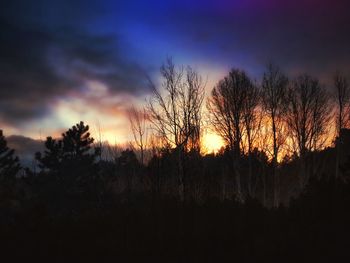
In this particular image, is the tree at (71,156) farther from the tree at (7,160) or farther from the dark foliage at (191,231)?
the dark foliage at (191,231)

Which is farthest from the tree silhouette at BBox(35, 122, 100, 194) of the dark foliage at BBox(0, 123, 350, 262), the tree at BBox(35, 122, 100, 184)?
the dark foliage at BBox(0, 123, 350, 262)

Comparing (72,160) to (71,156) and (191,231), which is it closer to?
(71,156)

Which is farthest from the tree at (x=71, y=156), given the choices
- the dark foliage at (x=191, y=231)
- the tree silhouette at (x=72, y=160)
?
the dark foliage at (x=191, y=231)

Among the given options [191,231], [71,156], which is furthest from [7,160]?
[191,231]

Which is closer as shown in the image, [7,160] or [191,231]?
[191,231]

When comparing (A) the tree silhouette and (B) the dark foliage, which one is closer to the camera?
(B) the dark foliage

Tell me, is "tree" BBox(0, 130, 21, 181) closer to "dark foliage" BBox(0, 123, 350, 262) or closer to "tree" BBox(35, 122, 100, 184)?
"tree" BBox(35, 122, 100, 184)

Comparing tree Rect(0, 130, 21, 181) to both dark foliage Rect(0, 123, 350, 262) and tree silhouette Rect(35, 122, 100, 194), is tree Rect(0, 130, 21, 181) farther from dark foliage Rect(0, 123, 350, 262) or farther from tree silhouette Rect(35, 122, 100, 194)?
dark foliage Rect(0, 123, 350, 262)

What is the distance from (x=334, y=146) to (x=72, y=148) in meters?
27.5

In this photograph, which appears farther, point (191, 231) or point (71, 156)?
point (71, 156)

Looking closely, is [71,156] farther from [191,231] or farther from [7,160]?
[191,231]

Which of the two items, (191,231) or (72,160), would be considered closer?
(191,231)

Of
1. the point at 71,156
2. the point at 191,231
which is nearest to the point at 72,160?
the point at 71,156

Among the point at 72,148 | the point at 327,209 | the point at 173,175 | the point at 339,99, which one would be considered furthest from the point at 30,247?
the point at 339,99
